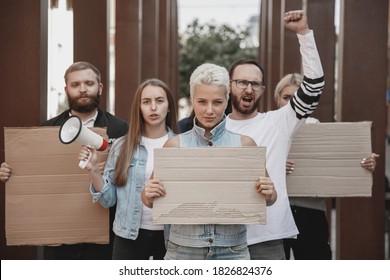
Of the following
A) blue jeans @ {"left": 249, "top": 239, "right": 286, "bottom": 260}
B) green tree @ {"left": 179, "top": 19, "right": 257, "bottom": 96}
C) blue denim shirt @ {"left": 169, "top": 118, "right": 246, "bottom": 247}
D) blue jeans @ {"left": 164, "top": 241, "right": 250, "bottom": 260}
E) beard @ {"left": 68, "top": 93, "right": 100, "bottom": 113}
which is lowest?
blue jeans @ {"left": 249, "top": 239, "right": 286, "bottom": 260}

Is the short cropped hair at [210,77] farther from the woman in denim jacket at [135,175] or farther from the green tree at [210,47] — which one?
the green tree at [210,47]

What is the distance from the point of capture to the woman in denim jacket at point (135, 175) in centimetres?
316

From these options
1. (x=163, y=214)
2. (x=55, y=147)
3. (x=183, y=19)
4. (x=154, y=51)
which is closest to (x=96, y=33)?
(x=55, y=147)

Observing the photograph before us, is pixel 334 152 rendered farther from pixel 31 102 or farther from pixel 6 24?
pixel 6 24

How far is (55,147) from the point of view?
3.36 meters

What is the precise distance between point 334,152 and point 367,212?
132 cm

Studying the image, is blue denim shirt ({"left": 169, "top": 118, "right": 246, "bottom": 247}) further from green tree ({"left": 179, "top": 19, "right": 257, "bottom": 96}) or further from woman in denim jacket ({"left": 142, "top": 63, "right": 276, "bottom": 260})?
green tree ({"left": 179, "top": 19, "right": 257, "bottom": 96})

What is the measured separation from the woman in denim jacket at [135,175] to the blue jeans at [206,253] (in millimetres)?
432

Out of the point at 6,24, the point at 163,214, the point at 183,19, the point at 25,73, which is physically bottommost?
the point at 163,214

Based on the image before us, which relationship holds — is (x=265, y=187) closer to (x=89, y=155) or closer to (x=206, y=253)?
(x=206, y=253)

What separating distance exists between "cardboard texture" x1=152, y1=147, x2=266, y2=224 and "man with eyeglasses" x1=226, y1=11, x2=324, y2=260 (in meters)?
0.43

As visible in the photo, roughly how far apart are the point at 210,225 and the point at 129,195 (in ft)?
1.83

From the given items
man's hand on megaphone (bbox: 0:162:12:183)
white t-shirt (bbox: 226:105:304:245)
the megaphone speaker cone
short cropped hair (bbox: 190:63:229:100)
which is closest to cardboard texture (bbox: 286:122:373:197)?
white t-shirt (bbox: 226:105:304:245)

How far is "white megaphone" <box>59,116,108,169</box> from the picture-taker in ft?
9.76
